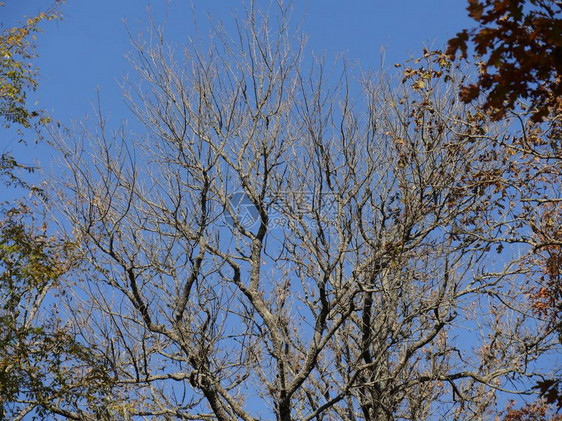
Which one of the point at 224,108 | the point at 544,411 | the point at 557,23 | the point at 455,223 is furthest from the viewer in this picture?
the point at 544,411

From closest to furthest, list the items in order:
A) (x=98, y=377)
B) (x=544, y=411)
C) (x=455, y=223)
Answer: (x=98, y=377) → (x=455, y=223) → (x=544, y=411)

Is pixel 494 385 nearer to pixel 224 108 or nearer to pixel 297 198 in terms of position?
pixel 297 198

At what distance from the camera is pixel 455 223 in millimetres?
8188

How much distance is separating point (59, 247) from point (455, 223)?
522cm

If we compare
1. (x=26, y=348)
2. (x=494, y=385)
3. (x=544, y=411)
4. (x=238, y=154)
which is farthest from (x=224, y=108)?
(x=544, y=411)

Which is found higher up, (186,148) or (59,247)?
(186,148)

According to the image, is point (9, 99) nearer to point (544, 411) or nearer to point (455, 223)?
point (455, 223)

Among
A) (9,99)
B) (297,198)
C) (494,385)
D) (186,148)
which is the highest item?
(9,99)

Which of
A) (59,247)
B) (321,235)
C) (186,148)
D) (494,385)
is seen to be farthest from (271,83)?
(494,385)

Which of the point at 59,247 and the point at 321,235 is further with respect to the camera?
the point at 59,247

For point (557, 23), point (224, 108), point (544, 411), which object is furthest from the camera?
point (544, 411)

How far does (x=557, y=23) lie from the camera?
3225 mm

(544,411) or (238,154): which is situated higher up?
(238,154)

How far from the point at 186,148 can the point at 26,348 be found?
10.4 ft
